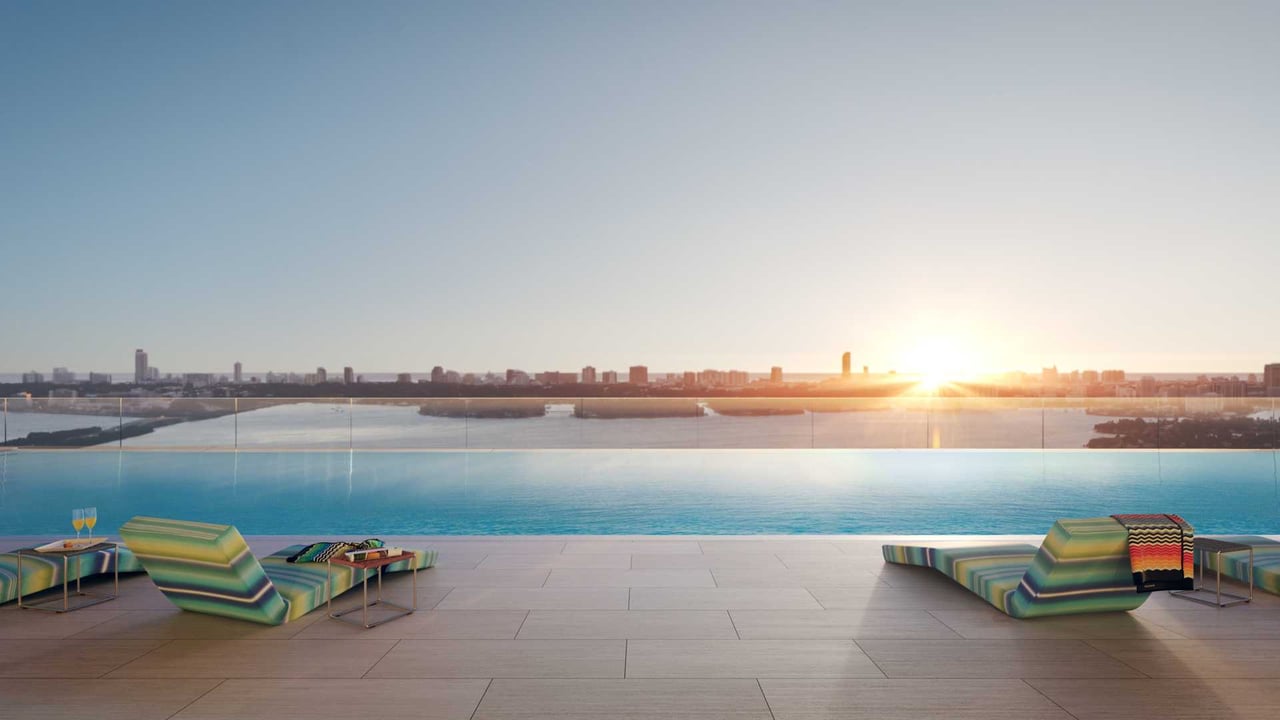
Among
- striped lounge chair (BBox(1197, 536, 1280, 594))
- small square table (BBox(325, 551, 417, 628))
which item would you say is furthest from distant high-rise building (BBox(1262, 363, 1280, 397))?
small square table (BBox(325, 551, 417, 628))

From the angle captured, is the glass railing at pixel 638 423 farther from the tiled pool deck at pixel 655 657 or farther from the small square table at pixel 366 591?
the small square table at pixel 366 591

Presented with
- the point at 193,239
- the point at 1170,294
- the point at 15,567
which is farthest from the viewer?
the point at 193,239

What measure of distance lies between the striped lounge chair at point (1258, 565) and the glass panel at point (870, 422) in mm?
8048

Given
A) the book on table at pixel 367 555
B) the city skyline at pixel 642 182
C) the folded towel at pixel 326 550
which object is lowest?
the folded towel at pixel 326 550

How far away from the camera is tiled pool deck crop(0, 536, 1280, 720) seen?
286 cm

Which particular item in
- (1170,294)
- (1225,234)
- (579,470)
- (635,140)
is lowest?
(579,470)

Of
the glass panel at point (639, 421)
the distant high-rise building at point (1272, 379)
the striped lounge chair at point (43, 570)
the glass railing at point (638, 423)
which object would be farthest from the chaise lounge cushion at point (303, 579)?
the distant high-rise building at point (1272, 379)

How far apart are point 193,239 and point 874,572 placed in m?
14.6

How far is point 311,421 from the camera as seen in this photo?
1253cm

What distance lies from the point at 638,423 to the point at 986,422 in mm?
6303

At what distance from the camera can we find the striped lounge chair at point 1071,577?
3.69 meters

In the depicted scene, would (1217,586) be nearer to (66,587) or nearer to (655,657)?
(655,657)

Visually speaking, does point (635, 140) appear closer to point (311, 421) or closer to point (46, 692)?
point (311, 421)

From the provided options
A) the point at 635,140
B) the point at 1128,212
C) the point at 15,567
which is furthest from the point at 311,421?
the point at 1128,212
